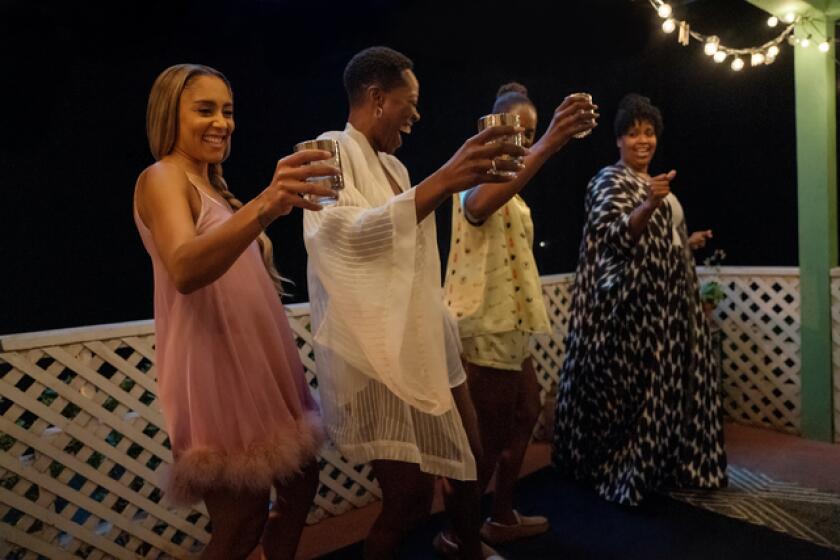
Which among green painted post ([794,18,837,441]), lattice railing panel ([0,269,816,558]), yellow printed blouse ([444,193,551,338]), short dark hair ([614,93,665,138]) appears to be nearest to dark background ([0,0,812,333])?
lattice railing panel ([0,269,816,558])

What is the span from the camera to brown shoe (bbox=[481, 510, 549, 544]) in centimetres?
200

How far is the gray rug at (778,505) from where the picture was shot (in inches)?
80.7

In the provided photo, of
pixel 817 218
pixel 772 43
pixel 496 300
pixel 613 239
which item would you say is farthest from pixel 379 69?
pixel 817 218

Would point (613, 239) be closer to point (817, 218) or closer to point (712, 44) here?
point (712, 44)

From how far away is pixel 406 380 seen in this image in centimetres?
112

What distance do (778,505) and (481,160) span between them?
6.76ft

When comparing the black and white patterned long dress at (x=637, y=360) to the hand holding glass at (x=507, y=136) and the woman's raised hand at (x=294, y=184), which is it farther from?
the woman's raised hand at (x=294, y=184)

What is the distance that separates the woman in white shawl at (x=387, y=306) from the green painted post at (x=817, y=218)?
2492 millimetres

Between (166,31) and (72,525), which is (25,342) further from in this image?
(166,31)

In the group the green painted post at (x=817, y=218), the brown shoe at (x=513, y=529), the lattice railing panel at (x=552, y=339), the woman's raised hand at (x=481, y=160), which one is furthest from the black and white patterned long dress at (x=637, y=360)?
the woman's raised hand at (x=481, y=160)

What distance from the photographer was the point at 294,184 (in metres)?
0.86

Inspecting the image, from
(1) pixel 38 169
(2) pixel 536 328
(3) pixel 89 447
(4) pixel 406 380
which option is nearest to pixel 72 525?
(3) pixel 89 447

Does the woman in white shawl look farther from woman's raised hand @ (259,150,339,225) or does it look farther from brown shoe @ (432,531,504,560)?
brown shoe @ (432,531,504,560)

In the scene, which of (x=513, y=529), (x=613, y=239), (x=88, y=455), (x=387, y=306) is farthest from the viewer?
(x=613, y=239)
